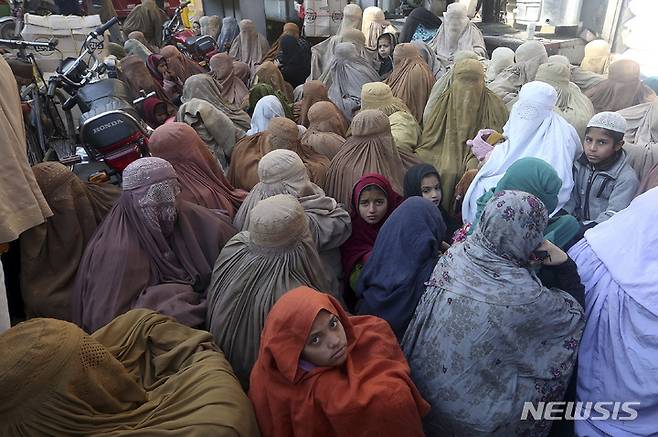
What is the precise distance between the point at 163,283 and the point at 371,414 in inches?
→ 54.5

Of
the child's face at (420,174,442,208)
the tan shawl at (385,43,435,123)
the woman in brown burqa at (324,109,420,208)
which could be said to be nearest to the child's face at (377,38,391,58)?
the tan shawl at (385,43,435,123)

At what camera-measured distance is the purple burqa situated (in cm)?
185

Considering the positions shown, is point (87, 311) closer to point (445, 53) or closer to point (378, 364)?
point (378, 364)

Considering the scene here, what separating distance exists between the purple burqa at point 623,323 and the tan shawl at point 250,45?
715cm

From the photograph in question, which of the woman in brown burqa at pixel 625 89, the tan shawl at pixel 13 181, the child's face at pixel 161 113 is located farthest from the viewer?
the child's face at pixel 161 113

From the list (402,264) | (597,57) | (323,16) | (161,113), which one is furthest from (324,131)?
(323,16)

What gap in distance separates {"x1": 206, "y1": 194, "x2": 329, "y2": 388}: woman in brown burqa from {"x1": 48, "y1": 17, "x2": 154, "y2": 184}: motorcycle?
1.49 meters

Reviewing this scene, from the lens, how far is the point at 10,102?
2.36m

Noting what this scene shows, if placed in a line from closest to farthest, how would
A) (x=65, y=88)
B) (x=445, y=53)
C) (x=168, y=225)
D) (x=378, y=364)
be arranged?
1. (x=378, y=364)
2. (x=168, y=225)
3. (x=65, y=88)
4. (x=445, y=53)

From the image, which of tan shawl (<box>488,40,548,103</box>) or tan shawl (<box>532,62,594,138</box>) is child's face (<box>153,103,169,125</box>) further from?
tan shawl (<box>532,62,594,138</box>)

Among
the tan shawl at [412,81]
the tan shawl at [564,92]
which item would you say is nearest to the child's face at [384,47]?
the tan shawl at [412,81]

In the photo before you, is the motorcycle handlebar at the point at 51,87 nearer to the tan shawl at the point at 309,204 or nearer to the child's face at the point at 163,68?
the child's face at the point at 163,68

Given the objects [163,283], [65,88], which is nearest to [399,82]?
[65,88]

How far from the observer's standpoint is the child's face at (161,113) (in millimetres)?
5379
